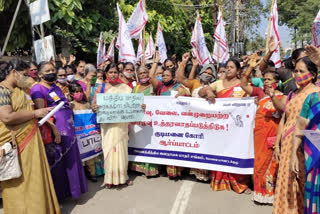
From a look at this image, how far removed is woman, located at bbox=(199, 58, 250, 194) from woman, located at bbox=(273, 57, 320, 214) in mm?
1139

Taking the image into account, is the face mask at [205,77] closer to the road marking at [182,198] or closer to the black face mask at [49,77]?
the road marking at [182,198]

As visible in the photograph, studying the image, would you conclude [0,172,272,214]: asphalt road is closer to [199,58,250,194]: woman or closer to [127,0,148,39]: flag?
[199,58,250,194]: woman

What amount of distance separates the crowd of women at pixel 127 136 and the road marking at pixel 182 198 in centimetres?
23

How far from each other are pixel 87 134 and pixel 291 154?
9.57 feet

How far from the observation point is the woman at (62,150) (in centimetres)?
334

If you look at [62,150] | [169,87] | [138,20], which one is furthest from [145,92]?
[138,20]

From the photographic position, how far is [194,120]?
404 centimetres

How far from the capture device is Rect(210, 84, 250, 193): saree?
3.84 m

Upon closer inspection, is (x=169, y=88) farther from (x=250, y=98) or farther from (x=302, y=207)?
(x=302, y=207)

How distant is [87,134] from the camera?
14.0 ft

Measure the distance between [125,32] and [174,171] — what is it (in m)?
3.29

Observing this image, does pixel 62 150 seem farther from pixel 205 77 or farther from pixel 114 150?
pixel 205 77

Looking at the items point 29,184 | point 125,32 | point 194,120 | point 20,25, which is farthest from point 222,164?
point 20,25

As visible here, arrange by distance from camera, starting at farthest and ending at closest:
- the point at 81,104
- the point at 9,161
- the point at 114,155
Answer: the point at 81,104
the point at 114,155
the point at 9,161
